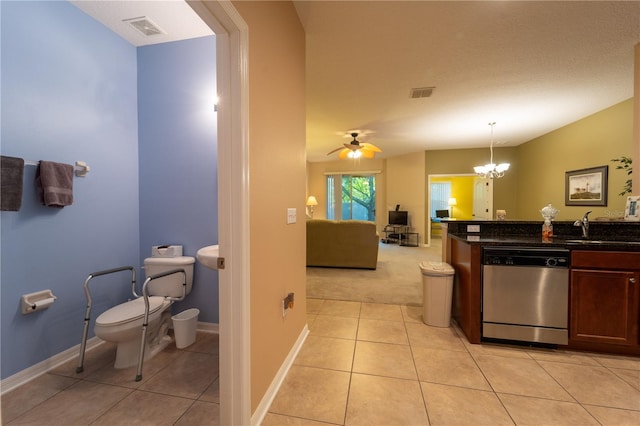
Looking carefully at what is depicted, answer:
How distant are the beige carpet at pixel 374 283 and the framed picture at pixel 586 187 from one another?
2.93 metres

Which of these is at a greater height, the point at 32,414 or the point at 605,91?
the point at 605,91

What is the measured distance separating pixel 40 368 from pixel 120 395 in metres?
0.74

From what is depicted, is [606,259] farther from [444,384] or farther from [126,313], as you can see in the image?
[126,313]

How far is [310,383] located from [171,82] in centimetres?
282

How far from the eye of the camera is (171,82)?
2369 millimetres

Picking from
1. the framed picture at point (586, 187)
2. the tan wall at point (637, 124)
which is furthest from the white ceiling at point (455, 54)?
the framed picture at point (586, 187)

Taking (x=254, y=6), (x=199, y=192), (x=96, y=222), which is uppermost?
(x=254, y=6)

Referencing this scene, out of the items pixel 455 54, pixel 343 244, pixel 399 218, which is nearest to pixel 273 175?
pixel 455 54

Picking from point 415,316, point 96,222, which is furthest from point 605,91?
point 96,222

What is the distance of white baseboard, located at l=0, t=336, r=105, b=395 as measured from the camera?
164 cm

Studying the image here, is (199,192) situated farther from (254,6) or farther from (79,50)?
(254,6)

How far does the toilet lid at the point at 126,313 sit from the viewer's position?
172cm

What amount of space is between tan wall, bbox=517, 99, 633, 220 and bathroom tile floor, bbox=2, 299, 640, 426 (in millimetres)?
3210

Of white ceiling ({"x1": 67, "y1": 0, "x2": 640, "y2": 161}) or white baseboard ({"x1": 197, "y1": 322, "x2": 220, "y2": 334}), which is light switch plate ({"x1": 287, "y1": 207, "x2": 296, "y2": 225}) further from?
white ceiling ({"x1": 67, "y1": 0, "x2": 640, "y2": 161})
